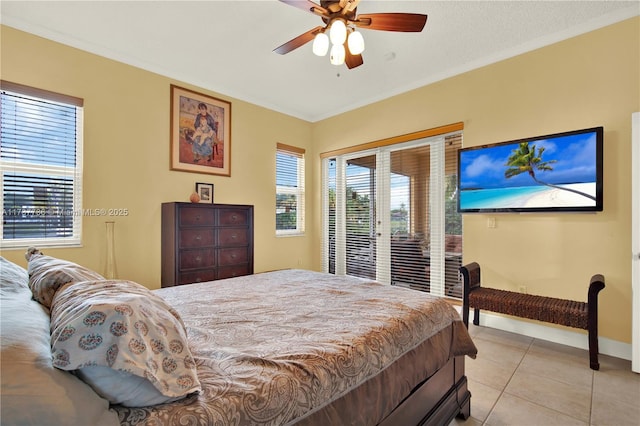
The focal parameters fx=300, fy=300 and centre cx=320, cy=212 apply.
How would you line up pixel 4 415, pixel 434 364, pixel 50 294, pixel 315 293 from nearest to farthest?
pixel 4 415 → pixel 50 294 → pixel 434 364 → pixel 315 293

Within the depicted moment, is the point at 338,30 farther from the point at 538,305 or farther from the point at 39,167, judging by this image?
the point at 39,167

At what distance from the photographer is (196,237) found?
3.35 meters

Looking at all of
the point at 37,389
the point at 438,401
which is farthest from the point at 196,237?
the point at 37,389

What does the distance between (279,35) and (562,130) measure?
9.27ft

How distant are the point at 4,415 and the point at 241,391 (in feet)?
1.58

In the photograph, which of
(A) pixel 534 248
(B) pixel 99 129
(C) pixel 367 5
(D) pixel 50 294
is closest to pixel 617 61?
(A) pixel 534 248

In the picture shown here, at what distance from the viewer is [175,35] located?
9.46 ft

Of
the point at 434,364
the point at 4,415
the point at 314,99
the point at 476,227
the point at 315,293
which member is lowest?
the point at 434,364

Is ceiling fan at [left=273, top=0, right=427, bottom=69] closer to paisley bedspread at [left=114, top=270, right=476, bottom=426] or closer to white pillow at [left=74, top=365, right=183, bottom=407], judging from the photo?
paisley bedspread at [left=114, top=270, right=476, bottom=426]

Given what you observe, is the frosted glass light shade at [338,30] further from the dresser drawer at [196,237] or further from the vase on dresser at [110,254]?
the vase on dresser at [110,254]

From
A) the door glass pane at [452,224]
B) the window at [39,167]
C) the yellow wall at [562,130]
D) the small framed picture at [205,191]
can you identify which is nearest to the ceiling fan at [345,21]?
the yellow wall at [562,130]

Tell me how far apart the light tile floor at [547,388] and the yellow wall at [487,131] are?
1.66 feet

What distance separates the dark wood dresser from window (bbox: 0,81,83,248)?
86cm

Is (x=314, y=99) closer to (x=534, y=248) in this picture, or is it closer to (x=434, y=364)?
(x=534, y=248)
